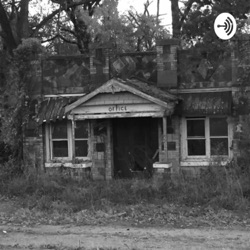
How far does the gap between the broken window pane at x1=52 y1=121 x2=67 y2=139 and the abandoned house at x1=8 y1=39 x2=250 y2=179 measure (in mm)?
34

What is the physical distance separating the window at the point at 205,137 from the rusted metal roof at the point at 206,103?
1.53 ft

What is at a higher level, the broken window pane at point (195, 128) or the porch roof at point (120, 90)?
the porch roof at point (120, 90)

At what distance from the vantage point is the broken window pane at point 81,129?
15000mm

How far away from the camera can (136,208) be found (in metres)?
10.9

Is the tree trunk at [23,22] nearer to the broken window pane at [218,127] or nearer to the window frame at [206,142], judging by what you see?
the window frame at [206,142]

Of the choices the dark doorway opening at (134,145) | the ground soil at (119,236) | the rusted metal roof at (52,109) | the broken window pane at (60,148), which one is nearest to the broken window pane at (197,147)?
the dark doorway opening at (134,145)

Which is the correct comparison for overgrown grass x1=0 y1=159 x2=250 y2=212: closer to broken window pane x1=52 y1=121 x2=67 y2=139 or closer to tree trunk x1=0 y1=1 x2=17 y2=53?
broken window pane x1=52 y1=121 x2=67 y2=139

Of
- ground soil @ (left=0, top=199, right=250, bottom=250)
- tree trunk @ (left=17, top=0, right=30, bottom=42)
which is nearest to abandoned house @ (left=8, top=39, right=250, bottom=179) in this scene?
ground soil @ (left=0, top=199, right=250, bottom=250)

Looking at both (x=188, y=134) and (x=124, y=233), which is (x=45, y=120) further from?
(x=124, y=233)

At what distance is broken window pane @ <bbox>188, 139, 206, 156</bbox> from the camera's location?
46.0 feet

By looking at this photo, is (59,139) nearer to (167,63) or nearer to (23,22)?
(167,63)

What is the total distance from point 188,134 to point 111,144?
8.38 ft

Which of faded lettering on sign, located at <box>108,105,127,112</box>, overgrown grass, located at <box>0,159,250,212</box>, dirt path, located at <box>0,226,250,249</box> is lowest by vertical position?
dirt path, located at <box>0,226,250,249</box>

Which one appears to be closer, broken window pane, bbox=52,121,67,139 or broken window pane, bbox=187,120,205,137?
broken window pane, bbox=187,120,205,137
